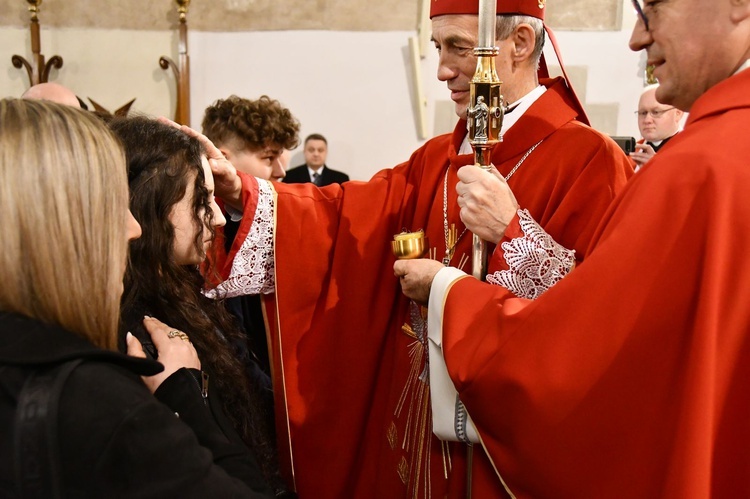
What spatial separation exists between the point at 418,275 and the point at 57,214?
A: 96 cm

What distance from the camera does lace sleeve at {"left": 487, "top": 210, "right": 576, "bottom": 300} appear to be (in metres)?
1.79

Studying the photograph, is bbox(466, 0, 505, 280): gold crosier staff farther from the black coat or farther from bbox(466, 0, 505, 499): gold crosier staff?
the black coat

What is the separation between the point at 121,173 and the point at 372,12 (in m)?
6.35

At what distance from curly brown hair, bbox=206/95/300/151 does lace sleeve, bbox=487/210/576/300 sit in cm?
142

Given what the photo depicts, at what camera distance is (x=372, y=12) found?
7.11 m

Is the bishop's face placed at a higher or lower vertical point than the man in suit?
higher

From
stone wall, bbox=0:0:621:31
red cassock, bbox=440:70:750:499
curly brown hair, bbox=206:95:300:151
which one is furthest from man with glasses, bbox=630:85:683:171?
red cassock, bbox=440:70:750:499

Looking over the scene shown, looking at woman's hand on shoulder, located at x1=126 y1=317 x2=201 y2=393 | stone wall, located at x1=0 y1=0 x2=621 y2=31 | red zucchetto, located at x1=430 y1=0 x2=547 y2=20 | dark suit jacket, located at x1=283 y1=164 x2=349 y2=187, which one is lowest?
dark suit jacket, located at x1=283 y1=164 x2=349 y2=187

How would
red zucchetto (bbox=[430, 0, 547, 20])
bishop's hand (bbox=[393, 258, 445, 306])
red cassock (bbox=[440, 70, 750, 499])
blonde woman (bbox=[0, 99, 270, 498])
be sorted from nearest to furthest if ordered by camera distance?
1. blonde woman (bbox=[0, 99, 270, 498])
2. red cassock (bbox=[440, 70, 750, 499])
3. bishop's hand (bbox=[393, 258, 445, 306])
4. red zucchetto (bbox=[430, 0, 547, 20])

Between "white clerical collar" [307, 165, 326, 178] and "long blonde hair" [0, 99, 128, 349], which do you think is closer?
"long blonde hair" [0, 99, 128, 349]

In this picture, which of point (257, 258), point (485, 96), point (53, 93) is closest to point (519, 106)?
point (485, 96)

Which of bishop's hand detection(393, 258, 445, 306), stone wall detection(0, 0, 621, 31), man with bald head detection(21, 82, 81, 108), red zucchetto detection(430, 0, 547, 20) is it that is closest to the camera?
bishop's hand detection(393, 258, 445, 306)

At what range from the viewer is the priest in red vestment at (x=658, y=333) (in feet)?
4.23

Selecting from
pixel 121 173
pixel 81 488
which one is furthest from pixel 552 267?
pixel 81 488
